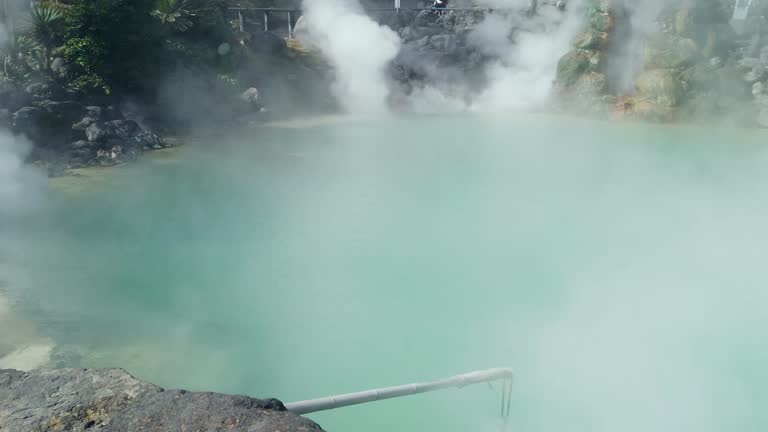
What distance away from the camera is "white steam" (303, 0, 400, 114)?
17.1m

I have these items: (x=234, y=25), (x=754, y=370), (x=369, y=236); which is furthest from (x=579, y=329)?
(x=234, y=25)

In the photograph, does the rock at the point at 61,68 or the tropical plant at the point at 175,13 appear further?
the tropical plant at the point at 175,13

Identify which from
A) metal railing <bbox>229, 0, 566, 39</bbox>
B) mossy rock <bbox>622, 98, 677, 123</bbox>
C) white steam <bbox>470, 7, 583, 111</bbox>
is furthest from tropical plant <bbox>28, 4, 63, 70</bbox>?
mossy rock <bbox>622, 98, 677, 123</bbox>

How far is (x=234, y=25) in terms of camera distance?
1680 centimetres

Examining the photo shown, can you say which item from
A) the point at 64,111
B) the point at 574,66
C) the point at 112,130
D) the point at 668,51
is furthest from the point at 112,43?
the point at 668,51

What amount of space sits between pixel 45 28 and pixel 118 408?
12.8m

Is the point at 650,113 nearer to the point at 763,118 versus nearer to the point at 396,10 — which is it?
the point at 763,118

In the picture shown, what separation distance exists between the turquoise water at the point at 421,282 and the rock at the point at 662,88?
3.94 m

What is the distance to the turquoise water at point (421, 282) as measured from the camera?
225 inches

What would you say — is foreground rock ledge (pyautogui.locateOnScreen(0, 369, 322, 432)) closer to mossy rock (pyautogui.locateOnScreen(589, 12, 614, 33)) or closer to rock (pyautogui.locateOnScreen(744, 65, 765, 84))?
mossy rock (pyautogui.locateOnScreen(589, 12, 614, 33))

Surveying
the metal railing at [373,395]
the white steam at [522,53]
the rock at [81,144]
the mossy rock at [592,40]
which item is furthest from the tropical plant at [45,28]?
the mossy rock at [592,40]

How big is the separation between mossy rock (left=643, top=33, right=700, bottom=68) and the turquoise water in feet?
15.6

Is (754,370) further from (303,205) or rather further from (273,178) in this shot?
(273,178)

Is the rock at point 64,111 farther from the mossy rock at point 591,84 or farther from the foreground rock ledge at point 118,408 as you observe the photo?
the mossy rock at point 591,84
